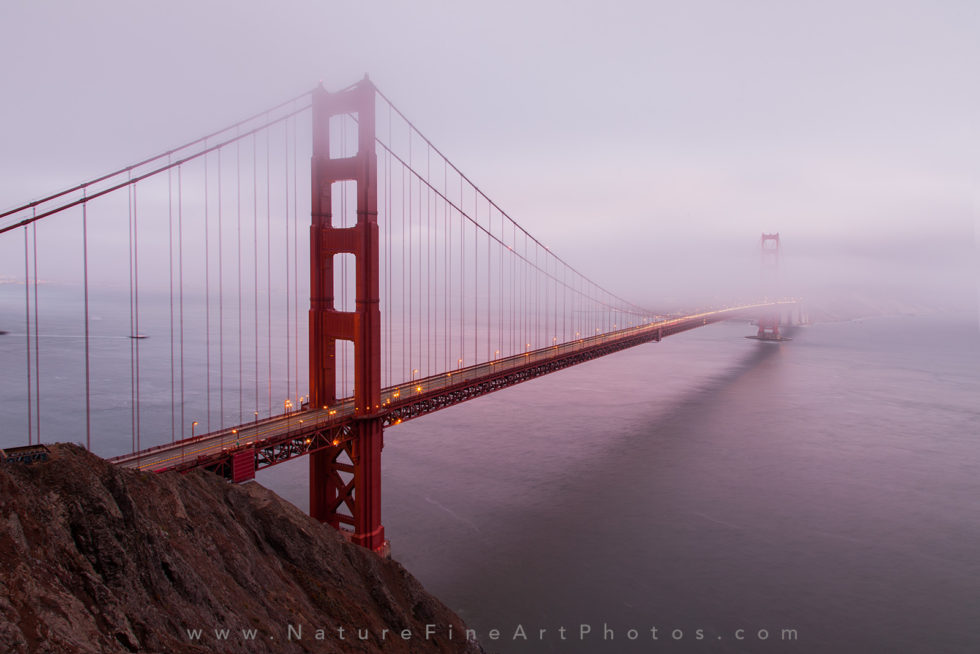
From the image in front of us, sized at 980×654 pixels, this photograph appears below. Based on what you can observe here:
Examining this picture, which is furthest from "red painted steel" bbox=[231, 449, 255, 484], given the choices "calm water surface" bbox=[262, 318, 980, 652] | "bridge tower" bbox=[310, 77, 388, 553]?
"calm water surface" bbox=[262, 318, 980, 652]

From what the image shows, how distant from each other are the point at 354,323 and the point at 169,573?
10418mm

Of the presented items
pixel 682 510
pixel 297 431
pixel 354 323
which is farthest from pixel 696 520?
pixel 297 431

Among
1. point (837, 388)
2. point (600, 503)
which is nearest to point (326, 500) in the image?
point (600, 503)

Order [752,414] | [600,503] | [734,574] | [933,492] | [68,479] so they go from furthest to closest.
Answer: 1. [752,414]
2. [933,492]
3. [600,503]
4. [734,574]
5. [68,479]

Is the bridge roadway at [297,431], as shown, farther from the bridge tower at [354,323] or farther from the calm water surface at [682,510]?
the calm water surface at [682,510]

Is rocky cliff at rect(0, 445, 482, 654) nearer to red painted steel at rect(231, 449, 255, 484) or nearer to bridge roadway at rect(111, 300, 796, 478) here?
red painted steel at rect(231, 449, 255, 484)

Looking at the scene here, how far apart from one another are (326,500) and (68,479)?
11.0 meters

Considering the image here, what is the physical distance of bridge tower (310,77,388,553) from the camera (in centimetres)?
1747

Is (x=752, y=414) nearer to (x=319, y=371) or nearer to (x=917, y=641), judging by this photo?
(x=917, y=641)

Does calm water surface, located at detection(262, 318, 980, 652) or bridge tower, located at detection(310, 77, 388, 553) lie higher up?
bridge tower, located at detection(310, 77, 388, 553)

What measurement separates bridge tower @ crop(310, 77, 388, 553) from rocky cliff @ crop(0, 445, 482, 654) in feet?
15.4

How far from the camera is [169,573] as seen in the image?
26.9ft

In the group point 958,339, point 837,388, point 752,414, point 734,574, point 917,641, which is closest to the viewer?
point 917,641

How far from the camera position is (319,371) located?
1905 cm
